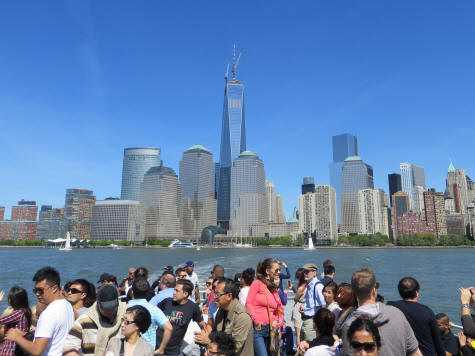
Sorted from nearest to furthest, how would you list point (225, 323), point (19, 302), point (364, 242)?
point (19, 302) < point (225, 323) < point (364, 242)

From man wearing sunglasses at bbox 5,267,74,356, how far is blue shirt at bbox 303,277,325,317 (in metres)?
4.41

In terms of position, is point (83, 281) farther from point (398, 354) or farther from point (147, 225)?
point (147, 225)

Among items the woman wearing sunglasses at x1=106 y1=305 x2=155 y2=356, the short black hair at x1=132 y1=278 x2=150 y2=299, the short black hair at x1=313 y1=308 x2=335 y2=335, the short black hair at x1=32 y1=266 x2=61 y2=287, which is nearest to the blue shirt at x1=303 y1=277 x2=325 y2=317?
the short black hair at x1=313 y1=308 x2=335 y2=335

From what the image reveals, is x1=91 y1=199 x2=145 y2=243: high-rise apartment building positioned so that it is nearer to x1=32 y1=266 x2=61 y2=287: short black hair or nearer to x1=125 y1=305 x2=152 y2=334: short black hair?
x1=32 y1=266 x2=61 y2=287: short black hair

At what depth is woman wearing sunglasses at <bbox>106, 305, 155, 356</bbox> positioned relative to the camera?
145 inches

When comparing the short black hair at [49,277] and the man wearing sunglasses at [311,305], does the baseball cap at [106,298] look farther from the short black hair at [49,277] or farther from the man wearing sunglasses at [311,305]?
the man wearing sunglasses at [311,305]

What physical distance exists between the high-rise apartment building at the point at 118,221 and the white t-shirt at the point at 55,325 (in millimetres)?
194729

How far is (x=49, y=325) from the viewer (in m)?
3.55

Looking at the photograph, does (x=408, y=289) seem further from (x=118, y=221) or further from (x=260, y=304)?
(x=118, y=221)

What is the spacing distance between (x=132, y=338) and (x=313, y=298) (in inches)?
155

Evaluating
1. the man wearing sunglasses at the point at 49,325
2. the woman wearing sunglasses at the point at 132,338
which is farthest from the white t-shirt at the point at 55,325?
the woman wearing sunglasses at the point at 132,338

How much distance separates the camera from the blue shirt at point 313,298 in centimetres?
644

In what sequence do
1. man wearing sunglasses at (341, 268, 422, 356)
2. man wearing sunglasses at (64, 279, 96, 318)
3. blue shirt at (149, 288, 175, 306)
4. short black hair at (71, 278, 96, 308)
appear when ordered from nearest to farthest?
1. man wearing sunglasses at (341, 268, 422, 356)
2. man wearing sunglasses at (64, 279, 96, 318)
3. short black hair at (71, 278, 96, 308)
4. blue shirt at (149, 288, 175, 306)

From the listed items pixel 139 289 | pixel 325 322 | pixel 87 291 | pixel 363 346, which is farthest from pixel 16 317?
pixel 363 346
